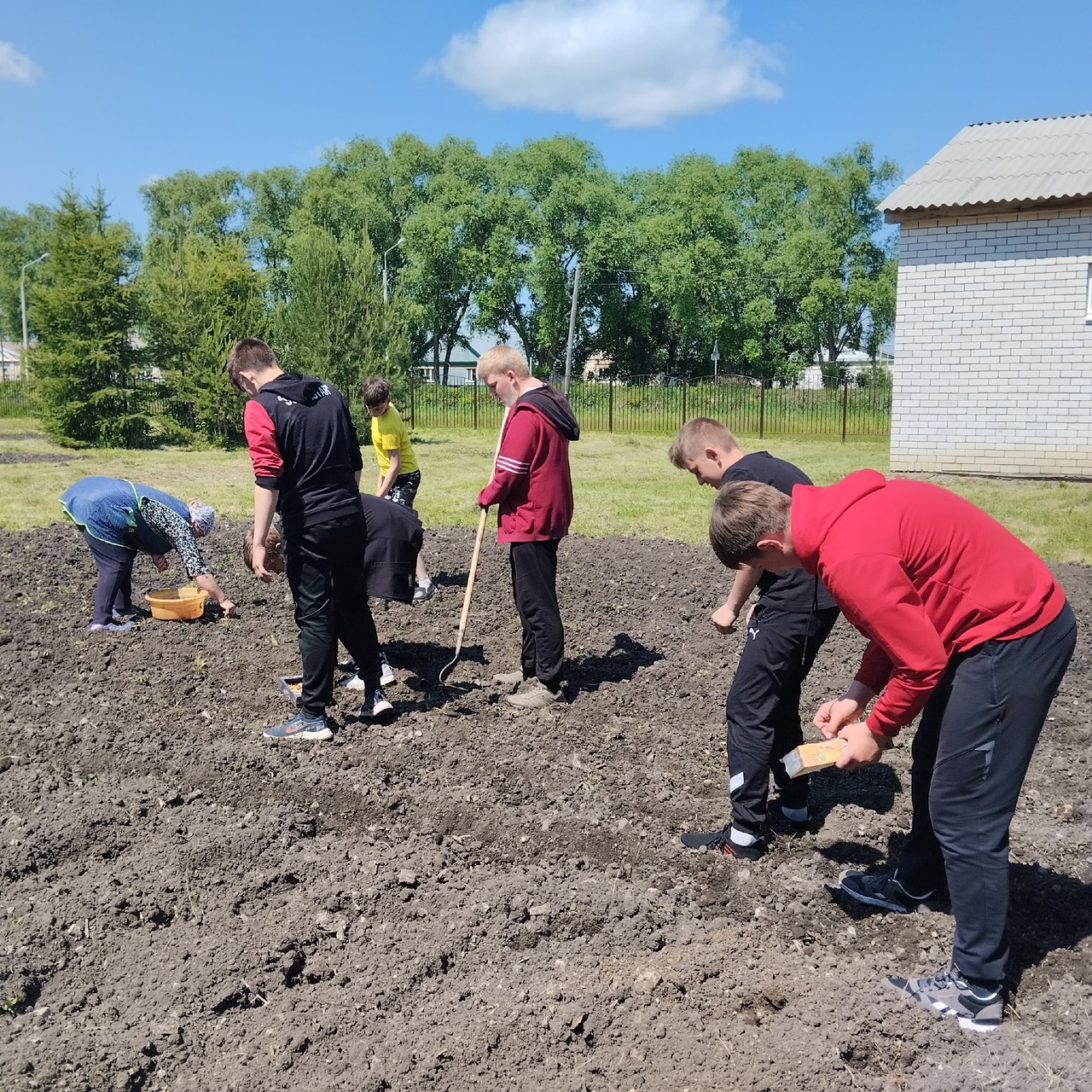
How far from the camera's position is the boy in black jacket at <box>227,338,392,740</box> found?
4.59 metres

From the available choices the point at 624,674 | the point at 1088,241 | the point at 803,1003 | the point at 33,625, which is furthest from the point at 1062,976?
the point at 1088,241

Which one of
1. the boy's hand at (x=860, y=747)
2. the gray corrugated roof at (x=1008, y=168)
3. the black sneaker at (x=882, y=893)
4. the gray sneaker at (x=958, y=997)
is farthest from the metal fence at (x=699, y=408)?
the boy's hand at (x=860, y=747)

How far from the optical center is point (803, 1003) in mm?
2896

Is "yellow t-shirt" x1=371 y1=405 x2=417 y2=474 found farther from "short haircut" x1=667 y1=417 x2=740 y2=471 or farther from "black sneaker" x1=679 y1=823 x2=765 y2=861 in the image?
"black sneaker" x1=679 y1=823 x2=765 y2=861

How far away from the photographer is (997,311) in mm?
15227

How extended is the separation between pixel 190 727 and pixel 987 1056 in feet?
12.4

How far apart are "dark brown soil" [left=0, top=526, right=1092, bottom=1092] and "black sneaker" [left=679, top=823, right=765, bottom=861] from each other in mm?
57

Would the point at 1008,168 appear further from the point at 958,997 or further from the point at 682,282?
the point at 682,282

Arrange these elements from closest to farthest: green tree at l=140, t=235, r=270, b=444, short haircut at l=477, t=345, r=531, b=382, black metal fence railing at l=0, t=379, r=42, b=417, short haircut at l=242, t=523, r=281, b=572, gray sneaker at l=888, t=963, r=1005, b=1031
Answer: gray sneaker at l=888, t=963, r=1005, b=1031 < short haircut at l=242, t=523, r=281, b=572 < short haircut at l=477, t=345, r=531, b=382 < green tree at l=140, t=235, r=270, b=444 < black metal fence railing at l=0, t=379, r=42, b=417

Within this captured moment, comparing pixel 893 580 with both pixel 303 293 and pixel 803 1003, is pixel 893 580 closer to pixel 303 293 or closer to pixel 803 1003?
pixel 803 1003

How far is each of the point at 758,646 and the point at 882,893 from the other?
901 millimetres

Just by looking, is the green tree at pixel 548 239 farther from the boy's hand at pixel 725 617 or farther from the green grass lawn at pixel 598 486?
the boy's hand at pixel 725 617

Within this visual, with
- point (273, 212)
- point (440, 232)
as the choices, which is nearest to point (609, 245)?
point (440, 232)

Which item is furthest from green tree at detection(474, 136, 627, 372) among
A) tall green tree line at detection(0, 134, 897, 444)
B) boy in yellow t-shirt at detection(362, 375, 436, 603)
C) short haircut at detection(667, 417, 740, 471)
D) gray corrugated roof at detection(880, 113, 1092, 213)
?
short haircut at detection(667, 417, 740, 471)
